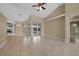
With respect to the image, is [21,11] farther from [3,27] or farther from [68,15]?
[68,15]

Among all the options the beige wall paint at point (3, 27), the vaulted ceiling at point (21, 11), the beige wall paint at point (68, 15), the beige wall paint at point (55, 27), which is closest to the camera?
the vaulted ceiling at point (21, 11)

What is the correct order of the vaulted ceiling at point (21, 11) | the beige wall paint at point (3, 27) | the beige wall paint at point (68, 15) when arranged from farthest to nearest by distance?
the beige wall paint at point (68, 15) → the beige wall paint at point (3, 27) → the vaulted ceiling at point (21, 11)

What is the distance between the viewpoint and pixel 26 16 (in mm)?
4727

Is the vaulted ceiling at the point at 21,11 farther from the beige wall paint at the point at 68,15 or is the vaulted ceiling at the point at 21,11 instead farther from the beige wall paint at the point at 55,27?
the beige wall paint at the point at 68,15

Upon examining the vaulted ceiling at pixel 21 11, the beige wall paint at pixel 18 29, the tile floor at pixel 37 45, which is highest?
the vaulted ceiling at pixel 21 11

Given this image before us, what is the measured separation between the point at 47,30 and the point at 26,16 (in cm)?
120

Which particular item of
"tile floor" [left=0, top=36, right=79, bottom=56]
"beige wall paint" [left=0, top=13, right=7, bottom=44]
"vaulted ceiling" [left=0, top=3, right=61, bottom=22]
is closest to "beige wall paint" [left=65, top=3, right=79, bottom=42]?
"tile floor" [left=0, top=36, right=79, bottom=56]

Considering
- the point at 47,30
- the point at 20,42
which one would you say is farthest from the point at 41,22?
the point at 20,42

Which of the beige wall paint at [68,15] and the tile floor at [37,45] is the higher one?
the beige wall paint at [68,15]

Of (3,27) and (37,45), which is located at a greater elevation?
(3,27)

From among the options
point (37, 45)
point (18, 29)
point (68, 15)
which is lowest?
point (37, 45)

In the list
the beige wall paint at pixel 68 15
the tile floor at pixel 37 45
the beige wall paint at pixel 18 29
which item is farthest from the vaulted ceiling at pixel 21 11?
the beige wall paint at pixel 68 15

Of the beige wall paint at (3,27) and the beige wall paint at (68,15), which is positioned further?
the beige wall paint at (68,15)

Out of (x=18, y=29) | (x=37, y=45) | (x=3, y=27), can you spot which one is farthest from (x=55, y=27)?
(x=3, y=27)
